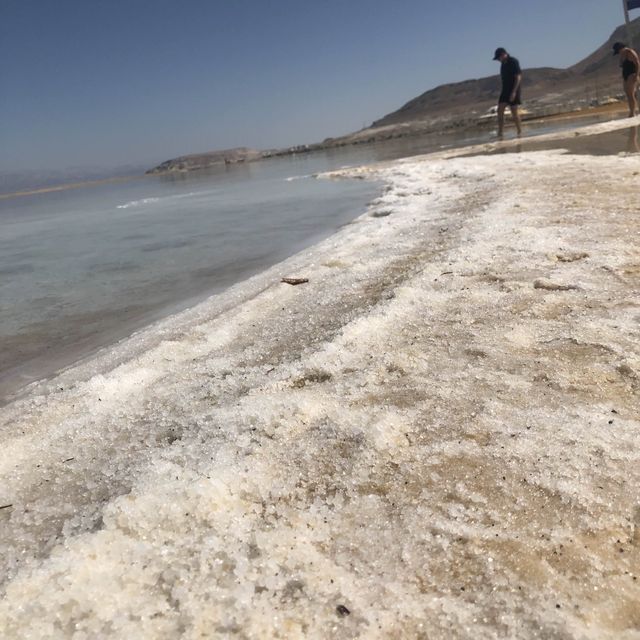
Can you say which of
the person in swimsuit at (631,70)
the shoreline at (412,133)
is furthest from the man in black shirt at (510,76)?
the shoreline at (412,133)

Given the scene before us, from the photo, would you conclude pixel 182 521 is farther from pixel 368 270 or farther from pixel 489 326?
pixel 368 270

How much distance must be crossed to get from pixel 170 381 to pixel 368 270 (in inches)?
60.2

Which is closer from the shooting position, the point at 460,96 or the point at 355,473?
the point at 355,473

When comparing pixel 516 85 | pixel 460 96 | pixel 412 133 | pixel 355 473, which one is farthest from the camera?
pixel 460 96

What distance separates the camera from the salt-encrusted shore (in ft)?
3.14

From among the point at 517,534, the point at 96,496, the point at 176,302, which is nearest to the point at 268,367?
the point at 96,496

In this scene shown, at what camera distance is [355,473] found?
1.30 meters

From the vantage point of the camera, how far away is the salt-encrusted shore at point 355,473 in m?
0.96

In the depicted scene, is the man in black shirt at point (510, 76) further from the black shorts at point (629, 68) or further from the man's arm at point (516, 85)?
the black shorts at point (629, 68)

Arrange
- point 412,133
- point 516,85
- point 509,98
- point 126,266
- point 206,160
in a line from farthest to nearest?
point 206,160, point 412,133, point 509,98, point 516,85, point 126,266

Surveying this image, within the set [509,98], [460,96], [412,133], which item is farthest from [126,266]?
[460,96]

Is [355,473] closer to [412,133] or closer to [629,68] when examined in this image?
[629,68]

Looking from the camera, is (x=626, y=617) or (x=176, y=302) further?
(x=176, y=302)

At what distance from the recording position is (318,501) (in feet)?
4.02
